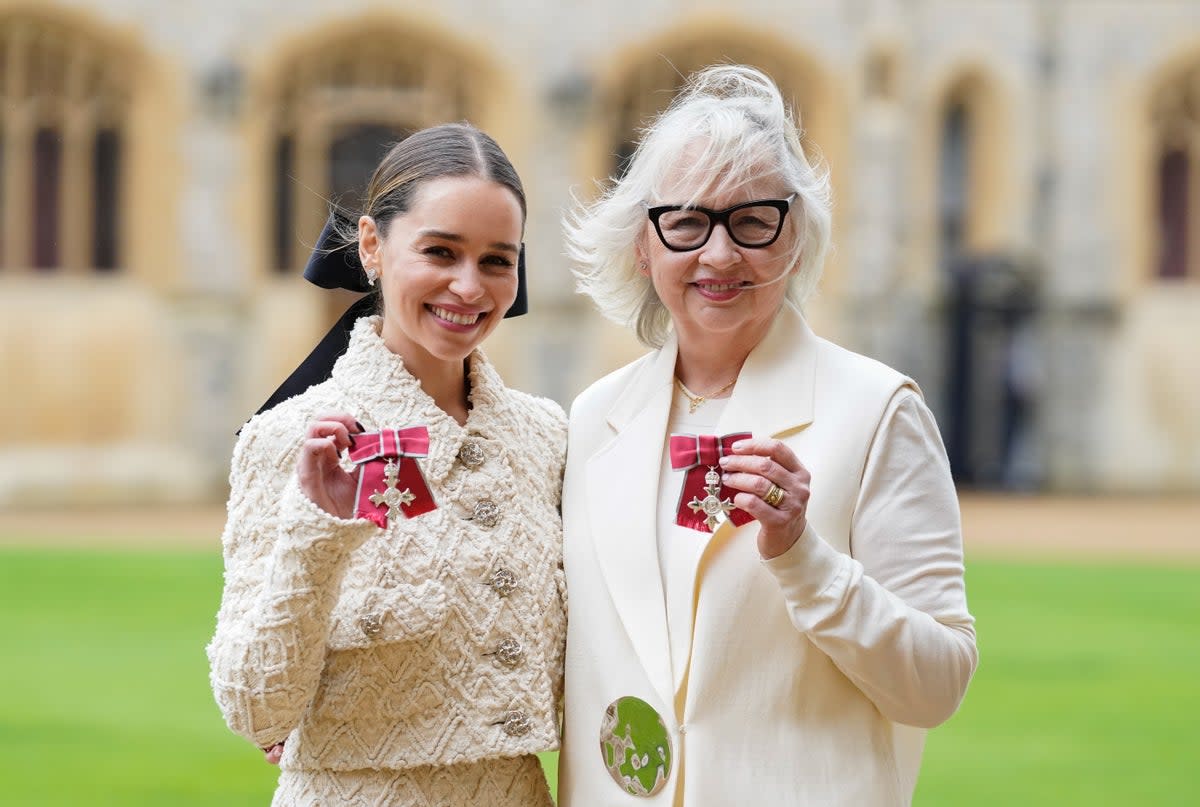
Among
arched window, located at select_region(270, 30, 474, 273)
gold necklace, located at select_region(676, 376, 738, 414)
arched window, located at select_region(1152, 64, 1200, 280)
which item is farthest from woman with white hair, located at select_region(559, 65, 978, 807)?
arched window, located at select_region(1152, 64, 1200, 280)

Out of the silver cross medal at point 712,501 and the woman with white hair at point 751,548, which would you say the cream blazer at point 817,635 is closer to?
the woman with white hair at point 751,548

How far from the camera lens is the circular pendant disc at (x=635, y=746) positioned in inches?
114

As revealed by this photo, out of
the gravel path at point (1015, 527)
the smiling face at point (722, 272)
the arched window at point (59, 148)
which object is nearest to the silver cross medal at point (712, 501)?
the smiling face at point (722, 272)

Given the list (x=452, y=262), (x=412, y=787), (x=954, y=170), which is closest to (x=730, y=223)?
(x=452, y=262)

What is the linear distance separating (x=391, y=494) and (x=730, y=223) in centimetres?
78

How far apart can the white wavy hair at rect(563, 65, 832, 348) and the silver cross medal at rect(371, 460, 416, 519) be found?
722 mm

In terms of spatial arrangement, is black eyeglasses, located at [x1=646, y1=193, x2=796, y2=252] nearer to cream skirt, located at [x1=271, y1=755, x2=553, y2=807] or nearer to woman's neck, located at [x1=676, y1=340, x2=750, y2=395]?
woman's neck, located at [x1=676, y1=340, x2=750, y2=395]

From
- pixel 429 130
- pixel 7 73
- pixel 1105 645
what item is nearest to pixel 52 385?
pixel 7 73

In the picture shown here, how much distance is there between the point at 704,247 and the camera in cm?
296

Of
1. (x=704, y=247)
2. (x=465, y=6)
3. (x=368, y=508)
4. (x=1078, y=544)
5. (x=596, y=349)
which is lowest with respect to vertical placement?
(x=1078, y=544)

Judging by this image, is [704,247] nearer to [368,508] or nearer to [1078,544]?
[368,508]

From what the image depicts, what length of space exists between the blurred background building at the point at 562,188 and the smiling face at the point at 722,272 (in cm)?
1361

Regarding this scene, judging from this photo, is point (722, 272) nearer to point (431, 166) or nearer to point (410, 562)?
point (431, 166)

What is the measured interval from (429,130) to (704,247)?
56 cm
